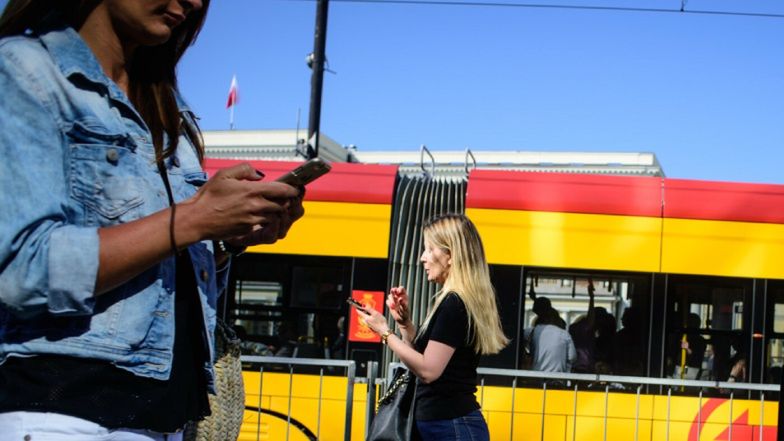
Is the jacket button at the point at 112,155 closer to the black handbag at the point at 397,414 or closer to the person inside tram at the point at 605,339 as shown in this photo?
the black handbag at the point at 397,414

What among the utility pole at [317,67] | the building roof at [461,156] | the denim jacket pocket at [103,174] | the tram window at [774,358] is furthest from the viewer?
the building roof at [461,156]

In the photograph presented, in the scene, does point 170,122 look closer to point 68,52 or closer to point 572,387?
point 68,52

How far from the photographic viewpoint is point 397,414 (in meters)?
4.51

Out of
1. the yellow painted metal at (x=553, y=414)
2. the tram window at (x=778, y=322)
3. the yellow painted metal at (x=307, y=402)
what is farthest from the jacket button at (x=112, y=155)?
the tram window at (x=778, y=322)

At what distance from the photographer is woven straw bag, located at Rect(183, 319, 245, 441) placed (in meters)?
1.94

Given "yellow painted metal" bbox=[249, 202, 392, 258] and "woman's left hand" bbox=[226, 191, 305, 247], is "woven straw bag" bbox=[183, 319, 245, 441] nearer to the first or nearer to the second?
"woman's left hand" bbox=[226, 191, 305, 247]

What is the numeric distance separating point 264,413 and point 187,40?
7.46m

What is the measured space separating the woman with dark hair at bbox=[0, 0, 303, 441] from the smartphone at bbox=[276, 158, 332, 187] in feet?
0.39

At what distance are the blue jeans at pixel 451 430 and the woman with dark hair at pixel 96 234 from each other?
2830 mm

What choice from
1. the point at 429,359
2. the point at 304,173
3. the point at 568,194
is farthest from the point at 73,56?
the point at 568,194

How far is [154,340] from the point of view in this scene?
1575 mm

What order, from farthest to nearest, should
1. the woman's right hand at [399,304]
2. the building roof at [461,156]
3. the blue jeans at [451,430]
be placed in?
the building roof at [461,156] → the woman's right hand at [399,304] → the blue jeans at [451,430]

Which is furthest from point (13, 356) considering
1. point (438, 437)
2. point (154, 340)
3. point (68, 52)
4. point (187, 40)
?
point (438, 437)

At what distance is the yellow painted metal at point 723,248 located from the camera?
9.39 metres
